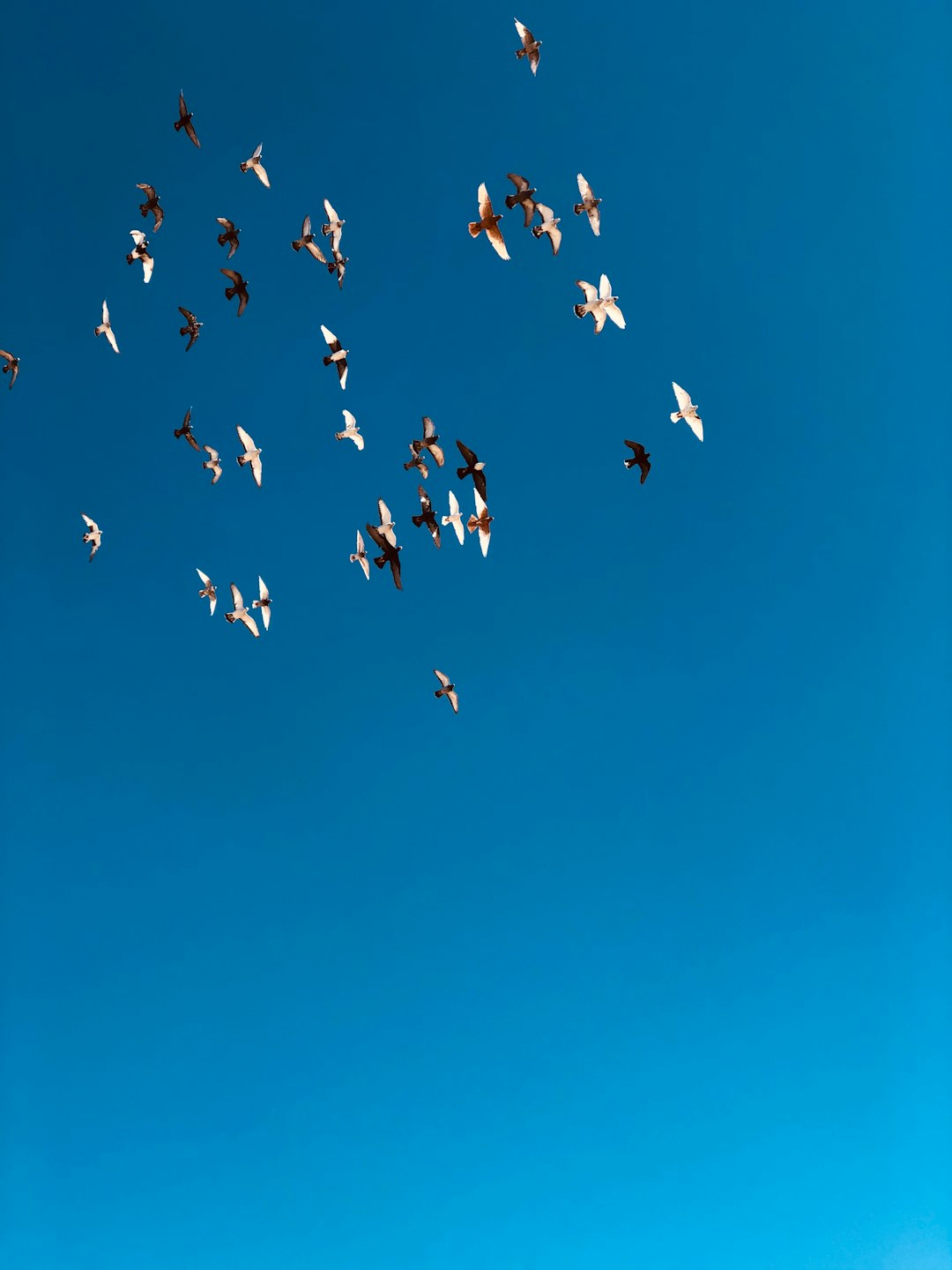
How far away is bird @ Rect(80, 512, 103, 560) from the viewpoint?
13.4 ft

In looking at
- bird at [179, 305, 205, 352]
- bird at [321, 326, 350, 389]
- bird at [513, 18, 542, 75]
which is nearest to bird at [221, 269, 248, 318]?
bird at [179, 305, 205, 352]

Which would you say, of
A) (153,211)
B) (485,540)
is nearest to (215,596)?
(485,540)

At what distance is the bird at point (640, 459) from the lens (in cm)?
374

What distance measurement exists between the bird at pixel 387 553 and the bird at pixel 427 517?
12 centimetres

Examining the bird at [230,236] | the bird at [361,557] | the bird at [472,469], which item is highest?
the bird at [230,236]

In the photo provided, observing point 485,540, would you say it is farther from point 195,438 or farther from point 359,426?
point 195,438

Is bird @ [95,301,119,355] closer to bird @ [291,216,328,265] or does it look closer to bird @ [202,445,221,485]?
bird @ [202,445,221,485]

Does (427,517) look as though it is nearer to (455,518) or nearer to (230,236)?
(455,518)

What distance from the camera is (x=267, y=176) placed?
415cm

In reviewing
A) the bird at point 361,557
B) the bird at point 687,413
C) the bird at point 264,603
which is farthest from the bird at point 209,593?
the bird at point 687,413

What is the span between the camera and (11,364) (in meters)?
4.25

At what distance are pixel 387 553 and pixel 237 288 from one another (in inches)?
37.9

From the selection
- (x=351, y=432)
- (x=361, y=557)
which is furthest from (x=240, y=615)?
(x=351, y=432)

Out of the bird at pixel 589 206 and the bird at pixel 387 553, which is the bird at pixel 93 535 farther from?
the bird at pixel 589 206
